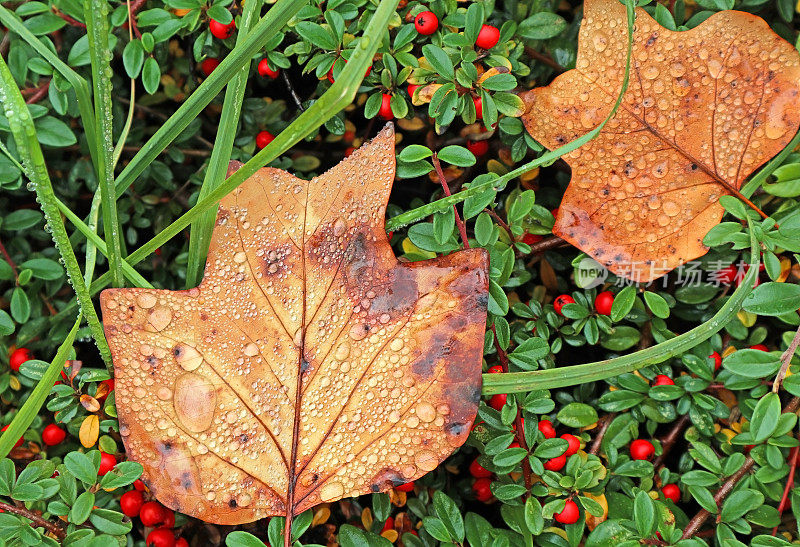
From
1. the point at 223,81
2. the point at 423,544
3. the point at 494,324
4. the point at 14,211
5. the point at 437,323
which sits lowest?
the point at 423,544

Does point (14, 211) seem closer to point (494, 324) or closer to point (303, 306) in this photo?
point (303, 306)

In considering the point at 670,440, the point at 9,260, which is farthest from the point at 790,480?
the point at 9,260

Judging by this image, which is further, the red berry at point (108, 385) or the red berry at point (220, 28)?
the red berry at point (220, 28)

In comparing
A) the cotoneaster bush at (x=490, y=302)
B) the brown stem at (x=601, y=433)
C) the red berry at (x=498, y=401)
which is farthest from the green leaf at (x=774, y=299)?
the red berry at (x=498, y=401)

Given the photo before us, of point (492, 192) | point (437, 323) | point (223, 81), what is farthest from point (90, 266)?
point (492, 192)

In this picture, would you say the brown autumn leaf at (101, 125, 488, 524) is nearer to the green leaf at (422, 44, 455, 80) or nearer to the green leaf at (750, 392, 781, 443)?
the green leaf at (422, 44, 455, 80)

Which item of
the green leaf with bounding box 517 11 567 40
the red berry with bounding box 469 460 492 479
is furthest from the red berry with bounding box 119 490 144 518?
the green leaf with bounding box 517 11 567 40

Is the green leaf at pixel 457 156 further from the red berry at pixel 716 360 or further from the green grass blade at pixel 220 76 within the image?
the red berry at pixel 716 360
